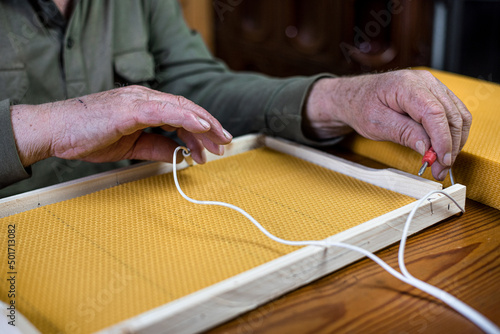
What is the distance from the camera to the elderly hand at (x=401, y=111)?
0.75 meters

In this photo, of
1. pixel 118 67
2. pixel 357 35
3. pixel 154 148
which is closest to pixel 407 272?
pixel 154 148

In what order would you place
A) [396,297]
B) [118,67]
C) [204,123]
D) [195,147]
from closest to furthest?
[396,297], [204,123], [195,147], [118,67]

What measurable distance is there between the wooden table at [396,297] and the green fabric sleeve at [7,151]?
1.60 ft

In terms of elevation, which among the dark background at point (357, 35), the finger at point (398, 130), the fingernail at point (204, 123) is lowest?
the dark background at point (357, 35)

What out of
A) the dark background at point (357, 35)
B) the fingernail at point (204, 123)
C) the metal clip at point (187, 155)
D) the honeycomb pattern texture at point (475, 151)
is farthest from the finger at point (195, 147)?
the dark background at point (357, 35)

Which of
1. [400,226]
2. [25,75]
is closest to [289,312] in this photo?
[400,226]

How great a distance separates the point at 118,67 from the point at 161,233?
0.72 m

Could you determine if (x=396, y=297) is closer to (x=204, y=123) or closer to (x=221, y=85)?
(x=204, y=123)

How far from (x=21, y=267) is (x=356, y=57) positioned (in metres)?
2.12

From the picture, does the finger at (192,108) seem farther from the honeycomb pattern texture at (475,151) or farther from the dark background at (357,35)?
the dark background at (357,35)

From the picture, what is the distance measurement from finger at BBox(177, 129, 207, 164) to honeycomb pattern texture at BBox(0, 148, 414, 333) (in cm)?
2

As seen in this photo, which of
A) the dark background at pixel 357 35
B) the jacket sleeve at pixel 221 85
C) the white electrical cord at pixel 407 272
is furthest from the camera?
the dark background at pixel 357 35

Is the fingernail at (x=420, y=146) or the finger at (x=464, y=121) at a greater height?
the finger at (x=464, y=121)

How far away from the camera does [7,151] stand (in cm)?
78
